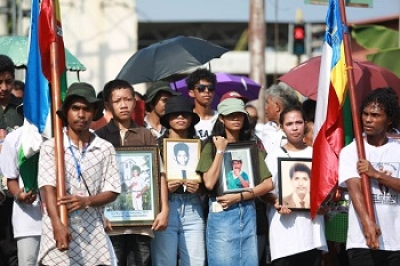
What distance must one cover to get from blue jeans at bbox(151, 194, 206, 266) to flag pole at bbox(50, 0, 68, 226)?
5.88 ft

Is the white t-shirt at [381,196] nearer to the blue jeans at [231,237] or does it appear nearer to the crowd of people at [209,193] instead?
the crowd of people at [209,193]

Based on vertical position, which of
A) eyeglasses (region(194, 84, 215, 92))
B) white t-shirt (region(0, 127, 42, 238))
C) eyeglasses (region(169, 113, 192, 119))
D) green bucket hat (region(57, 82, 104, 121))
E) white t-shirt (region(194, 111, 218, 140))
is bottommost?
white t-shirt (region(0, 127, 42, 238))

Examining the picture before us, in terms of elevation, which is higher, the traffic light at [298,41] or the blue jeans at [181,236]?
the traffic light at [298,41]

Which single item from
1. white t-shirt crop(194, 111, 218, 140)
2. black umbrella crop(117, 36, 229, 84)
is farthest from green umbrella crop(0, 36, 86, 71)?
white t-shirt crop(194, 111, 218, 140)

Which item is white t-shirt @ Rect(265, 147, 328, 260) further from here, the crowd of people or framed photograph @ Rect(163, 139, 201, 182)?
framed photograph @ Rect(163, 139, 201, 182)

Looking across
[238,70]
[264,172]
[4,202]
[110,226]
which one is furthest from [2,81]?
[238,70]

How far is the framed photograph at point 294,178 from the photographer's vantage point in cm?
890

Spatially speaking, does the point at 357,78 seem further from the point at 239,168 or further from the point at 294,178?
the point at 239,168

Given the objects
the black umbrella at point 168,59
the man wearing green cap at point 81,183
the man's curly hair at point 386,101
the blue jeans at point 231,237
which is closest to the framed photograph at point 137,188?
the blue jeans at point 231,237

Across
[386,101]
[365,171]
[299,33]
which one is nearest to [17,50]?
[386,101]

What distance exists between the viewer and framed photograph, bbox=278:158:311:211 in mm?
8898

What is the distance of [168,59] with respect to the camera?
1111 centimetres

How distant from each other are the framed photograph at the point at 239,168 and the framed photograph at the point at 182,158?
0.78 ft

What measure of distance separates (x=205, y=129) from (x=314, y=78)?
1.30 meters
